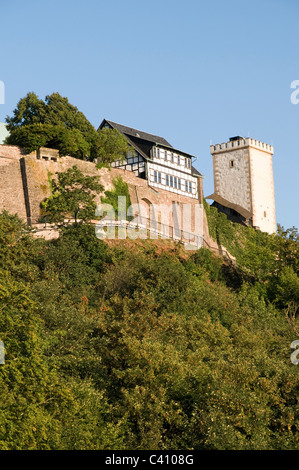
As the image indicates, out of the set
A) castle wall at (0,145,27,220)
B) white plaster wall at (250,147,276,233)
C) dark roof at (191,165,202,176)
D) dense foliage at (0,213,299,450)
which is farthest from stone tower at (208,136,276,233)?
dense foliage at (0,213,299,450)

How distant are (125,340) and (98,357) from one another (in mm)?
1318

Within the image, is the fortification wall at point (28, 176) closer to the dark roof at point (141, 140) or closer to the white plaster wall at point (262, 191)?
the dark roof at point (141, 140)

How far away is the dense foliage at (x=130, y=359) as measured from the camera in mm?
24703

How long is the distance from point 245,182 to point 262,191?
6.91ft

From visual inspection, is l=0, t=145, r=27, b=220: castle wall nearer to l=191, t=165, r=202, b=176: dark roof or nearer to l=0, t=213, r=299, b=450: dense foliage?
l=0, t=213, r=299, b=450: dense foliage

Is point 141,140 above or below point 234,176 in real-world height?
above

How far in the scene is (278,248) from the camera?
53.7m

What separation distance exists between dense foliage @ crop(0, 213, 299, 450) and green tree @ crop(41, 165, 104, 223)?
100 inches

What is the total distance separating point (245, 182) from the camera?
7194cm

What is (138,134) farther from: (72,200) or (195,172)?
(72,200)

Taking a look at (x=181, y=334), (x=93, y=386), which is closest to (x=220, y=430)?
(x=93, y=386)

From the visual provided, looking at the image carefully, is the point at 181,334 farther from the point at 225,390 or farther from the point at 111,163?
the point at 111,163

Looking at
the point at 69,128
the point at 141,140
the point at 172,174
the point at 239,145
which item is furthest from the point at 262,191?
the point at 69,128

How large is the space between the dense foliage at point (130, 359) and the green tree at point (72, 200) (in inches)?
100
